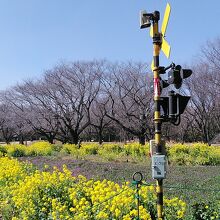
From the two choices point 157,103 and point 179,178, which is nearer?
point 157,103

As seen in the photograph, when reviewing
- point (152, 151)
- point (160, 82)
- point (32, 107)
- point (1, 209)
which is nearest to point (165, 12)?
point (160, 82)

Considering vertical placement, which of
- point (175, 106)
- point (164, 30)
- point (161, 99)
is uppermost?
point (164, 30)

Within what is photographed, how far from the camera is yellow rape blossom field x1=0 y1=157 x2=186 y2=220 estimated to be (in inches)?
190

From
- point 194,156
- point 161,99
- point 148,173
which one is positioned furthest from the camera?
point 194,156

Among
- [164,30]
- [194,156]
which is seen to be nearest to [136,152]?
[194,156]

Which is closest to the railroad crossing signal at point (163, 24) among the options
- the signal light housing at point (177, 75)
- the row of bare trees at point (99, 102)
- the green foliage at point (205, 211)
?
the signal light housing at point (177, 75)

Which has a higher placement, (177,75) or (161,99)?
(177,75)

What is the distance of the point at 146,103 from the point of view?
1319 inches

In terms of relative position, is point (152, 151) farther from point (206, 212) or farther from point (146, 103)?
point (146, 103)

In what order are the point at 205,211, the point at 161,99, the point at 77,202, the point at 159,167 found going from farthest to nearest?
the point at 77,202 → the point at 205,211 → the point at 161,99 → the point at 159,167

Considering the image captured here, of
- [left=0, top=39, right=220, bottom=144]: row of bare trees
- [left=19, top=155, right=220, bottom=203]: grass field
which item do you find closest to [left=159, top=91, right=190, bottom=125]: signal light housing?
[left=19, top=155, right=220, bottom=203]: grass field

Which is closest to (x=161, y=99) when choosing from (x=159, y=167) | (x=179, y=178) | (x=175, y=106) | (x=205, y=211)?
(x=175, y=106)

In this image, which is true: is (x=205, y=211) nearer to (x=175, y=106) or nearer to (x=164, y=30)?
(x=175, y=106)

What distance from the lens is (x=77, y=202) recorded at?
A: 213 inches
